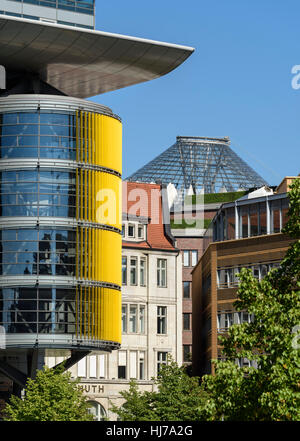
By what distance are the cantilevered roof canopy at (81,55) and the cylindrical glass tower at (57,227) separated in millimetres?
3697

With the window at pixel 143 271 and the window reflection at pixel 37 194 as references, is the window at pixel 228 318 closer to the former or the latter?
the window at pixel 143 271

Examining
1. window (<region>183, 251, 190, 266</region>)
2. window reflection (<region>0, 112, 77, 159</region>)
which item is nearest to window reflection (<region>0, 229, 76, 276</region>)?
window reflection (<region>0, 112, 77, 159</region>)

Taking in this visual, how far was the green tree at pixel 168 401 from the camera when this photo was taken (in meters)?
79.8

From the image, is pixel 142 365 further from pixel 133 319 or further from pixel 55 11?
pixel 55 11

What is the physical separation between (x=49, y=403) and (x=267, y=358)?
27.5 meters

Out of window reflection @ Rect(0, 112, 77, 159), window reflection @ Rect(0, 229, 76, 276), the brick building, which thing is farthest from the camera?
the brick building

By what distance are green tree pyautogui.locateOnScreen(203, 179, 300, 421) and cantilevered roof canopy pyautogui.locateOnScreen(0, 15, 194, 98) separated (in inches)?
1425

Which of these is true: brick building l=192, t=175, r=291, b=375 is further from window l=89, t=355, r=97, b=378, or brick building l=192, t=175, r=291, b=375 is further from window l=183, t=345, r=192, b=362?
window l=183, t=345, r=192, b=362

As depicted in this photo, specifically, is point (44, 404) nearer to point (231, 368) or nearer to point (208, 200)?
point (231, 368)

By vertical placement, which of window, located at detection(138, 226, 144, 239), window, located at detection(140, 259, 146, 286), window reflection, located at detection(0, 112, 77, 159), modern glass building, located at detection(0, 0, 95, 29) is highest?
modern glass building, located at detection(0, 0, 95, 29)

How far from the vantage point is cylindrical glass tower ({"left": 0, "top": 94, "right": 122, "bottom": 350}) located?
258 ft

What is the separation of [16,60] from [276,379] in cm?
4709

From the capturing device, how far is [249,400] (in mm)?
44938

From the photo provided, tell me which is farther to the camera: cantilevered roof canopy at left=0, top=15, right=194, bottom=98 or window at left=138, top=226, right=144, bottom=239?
window at left=138, top=226, right=144, bottom=239
